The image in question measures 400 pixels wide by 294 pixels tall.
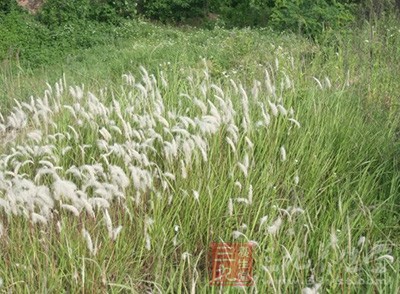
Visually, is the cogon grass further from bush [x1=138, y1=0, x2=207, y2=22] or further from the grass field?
bush [x1=138, y1=0, x2=207, y2=22]

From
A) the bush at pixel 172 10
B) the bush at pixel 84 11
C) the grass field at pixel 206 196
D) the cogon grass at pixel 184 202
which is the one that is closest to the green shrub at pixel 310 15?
the bush at pixel 172 10

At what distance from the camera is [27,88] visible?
18.5 ft

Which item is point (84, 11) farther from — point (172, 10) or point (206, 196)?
point (206, 196)

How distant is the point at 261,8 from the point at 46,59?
13.4 ft

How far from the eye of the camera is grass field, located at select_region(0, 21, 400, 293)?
255 centimetres

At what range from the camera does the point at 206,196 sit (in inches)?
121

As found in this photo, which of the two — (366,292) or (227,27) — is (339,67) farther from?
(227,27)

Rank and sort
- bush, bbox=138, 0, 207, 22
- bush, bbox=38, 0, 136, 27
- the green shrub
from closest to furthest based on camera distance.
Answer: the green shrub → bush, bbox=38, 0, 136, 27 → bush, bbox=138, 0, 207, 22

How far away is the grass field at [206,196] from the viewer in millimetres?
2549

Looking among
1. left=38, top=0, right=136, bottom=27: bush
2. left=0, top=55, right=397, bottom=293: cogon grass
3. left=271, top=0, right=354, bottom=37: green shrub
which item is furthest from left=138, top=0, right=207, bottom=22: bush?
left=0, top=55, right=397, bottom=293: cogon grass

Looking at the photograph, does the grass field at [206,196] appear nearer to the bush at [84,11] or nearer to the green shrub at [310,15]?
the green shrub at [310,15]

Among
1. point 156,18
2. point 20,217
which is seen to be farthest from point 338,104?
point 156,18

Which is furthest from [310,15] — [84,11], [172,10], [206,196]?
[206,196]

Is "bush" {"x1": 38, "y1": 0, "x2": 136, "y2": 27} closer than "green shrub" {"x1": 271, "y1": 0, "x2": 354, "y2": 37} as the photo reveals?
No
